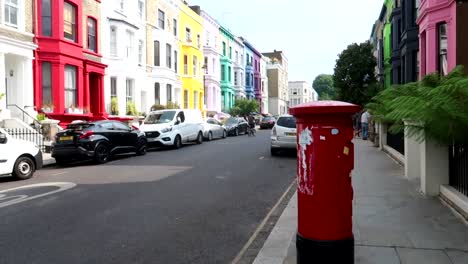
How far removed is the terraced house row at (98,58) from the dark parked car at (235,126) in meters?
5.02

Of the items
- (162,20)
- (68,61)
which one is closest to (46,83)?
(68,61)

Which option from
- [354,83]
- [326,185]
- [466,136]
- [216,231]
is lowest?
[216,231]

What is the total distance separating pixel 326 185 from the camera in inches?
175

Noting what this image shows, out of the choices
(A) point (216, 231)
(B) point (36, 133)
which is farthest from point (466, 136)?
(B) point (36, 133)

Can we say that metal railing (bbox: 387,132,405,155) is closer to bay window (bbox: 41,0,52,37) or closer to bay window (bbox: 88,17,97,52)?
bay window (bbox: 41,0,52,37)

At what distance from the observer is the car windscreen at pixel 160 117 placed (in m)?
22.0

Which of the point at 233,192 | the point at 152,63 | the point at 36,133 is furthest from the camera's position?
A: the point at 152,63

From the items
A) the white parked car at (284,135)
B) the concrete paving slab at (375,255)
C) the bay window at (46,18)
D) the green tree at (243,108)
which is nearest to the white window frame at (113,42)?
the bay window at (46,18)

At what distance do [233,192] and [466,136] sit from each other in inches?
185

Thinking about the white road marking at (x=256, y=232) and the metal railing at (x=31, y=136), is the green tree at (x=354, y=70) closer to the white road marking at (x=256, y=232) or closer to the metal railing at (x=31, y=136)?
the metal railing at (x=31, y=136)

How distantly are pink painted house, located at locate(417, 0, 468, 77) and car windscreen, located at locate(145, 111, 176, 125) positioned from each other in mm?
11165

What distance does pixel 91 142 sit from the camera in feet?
50.6

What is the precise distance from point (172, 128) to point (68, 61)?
22.6 feet

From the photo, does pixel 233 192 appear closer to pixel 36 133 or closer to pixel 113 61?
pixel 36 133
